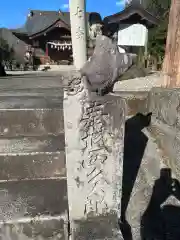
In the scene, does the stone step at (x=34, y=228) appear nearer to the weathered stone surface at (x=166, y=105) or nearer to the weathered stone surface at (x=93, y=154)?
the weathered stone surface at (x=93, y=154)

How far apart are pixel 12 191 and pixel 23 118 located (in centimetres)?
64

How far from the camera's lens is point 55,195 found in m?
1.68

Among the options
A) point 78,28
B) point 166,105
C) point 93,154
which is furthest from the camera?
point 78,28

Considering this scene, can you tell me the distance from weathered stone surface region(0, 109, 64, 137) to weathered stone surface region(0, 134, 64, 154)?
66 mm

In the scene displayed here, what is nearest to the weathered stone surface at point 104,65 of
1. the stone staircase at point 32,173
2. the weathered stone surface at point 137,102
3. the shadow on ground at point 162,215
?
the stone staircase at point 32,173

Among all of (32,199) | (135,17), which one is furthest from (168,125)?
(135,17)

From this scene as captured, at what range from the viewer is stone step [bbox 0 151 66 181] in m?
1.81

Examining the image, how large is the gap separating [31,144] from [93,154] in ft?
2.46

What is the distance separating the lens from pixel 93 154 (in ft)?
4.63

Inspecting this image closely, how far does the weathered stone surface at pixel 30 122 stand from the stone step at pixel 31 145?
60mm

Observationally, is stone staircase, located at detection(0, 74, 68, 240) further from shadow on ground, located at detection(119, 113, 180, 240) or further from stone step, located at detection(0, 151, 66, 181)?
shadow on ground, located at detection(119, 113, 180, 240)

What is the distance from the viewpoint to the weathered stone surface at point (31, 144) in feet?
6.10

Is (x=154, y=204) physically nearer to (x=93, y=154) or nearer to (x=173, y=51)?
(x=93, y=154)

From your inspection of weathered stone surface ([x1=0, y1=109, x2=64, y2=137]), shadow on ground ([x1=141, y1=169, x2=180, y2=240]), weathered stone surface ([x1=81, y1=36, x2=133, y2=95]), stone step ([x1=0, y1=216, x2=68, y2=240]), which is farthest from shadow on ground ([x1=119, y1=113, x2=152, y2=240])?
weathered stone surface ([x1=81, y1=36, x2=133, y2=95])
